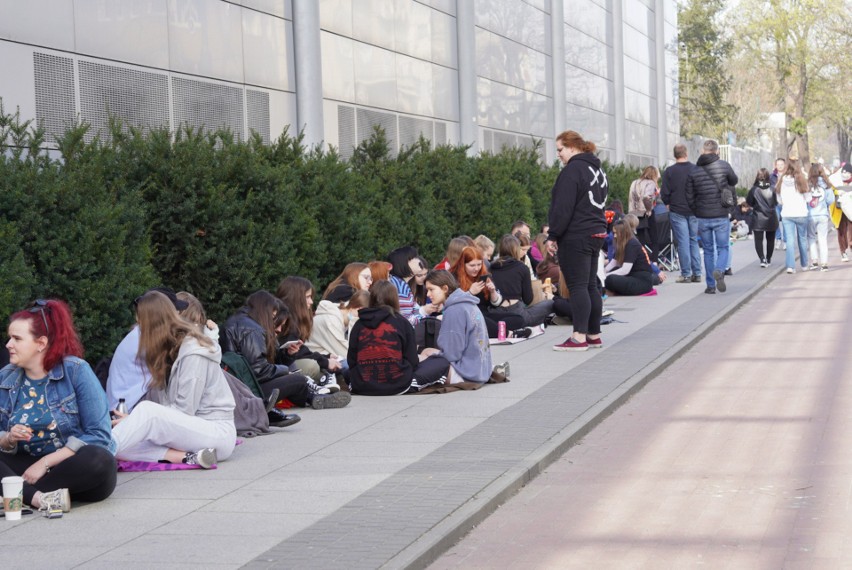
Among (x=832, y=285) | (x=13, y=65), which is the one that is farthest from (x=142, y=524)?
(x=832, y=285)

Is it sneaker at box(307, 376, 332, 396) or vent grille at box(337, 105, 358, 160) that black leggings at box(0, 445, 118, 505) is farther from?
vent grille at box(337, 105, 358, 160)

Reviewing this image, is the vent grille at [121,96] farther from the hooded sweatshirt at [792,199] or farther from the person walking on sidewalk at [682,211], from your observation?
the hooded sweatshirt at [792,199]

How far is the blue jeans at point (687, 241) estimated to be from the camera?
896 inches

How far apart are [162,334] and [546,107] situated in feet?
87.8

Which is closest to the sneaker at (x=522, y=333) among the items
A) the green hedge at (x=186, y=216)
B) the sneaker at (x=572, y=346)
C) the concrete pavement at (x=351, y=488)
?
the sneaker at (x=572, y=346)

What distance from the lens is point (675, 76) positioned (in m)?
55.5

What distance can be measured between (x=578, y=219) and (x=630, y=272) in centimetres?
760

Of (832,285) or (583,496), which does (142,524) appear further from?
(832,285)

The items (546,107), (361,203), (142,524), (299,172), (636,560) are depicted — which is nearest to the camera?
(636,560)

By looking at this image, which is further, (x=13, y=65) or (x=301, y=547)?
(x=13, y=65)

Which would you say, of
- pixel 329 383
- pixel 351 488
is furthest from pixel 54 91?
pixel 351 488

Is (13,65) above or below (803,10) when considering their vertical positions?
below

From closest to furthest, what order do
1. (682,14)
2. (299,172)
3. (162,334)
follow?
(162,334) < (299,172) < (682,14)

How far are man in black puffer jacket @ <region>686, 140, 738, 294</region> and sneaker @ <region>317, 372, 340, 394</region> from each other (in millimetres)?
10962
